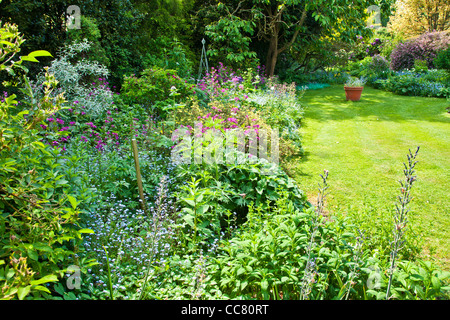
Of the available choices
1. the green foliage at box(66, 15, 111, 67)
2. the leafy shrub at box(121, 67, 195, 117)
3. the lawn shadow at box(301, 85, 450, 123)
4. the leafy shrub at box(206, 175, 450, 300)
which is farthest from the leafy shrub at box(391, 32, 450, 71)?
the leafy shrub at box(206, 175, 450, 300)

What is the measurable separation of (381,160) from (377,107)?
514cm

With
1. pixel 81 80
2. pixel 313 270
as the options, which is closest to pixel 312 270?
pixel 313 270

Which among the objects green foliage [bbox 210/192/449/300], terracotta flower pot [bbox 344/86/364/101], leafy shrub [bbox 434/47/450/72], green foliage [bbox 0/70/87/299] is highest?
leafy shrub [bbox 434/47/450/72]

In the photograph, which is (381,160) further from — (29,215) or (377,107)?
(29,215)

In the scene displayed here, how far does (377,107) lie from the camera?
10148 mm

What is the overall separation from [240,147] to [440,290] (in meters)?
3.05

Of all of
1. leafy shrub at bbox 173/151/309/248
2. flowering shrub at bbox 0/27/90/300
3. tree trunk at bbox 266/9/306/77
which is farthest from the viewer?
tree trunk at bbox 266/9/306/77

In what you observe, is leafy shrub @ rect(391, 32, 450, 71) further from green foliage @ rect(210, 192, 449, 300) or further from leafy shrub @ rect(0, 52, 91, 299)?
leafy shrub @ rect(0, 52, 91, 299)

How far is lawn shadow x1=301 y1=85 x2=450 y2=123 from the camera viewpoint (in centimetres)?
891

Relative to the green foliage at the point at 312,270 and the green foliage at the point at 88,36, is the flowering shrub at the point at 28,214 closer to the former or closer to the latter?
the green foliage at the point at 312,270

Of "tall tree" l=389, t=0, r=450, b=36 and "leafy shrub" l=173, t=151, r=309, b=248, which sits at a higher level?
"tall tree" l=389, t=0, r=450, b=36

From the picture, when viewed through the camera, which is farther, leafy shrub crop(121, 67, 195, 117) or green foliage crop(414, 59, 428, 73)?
green foliage crop(414, 59, 428, 73)

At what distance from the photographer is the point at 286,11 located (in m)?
12.8

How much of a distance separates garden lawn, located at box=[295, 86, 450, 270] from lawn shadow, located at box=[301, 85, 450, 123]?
0.08ft
